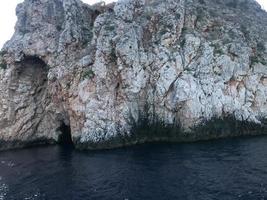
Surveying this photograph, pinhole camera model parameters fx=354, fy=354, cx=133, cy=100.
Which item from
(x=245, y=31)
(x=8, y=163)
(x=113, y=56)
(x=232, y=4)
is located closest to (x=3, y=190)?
(x=8, y=163)

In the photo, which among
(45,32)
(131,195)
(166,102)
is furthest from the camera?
(45,32)

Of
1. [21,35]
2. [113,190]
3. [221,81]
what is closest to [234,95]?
[221,81]

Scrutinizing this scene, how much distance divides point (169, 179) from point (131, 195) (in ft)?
18.1

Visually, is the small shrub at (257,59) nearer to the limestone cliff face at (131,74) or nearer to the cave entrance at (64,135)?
the limestone cliff face at (131,74)

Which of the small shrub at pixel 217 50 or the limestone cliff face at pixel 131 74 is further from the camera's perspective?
the small shrub at pixel 217 50

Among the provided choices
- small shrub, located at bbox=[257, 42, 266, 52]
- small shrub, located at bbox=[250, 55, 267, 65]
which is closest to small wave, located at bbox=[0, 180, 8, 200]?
small shrub, located at bbox=[250, 55, 267, 65]

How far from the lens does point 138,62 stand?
6300cm

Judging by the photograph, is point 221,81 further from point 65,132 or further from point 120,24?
point 65,132

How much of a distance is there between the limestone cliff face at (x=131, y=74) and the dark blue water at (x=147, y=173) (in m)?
5.36

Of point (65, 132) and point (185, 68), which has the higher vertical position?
point (185, 68)

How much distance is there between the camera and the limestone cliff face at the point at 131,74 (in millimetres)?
60500

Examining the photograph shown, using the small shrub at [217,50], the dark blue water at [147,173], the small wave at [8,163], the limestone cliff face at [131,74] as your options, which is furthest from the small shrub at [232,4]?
the small wave at [8,163]

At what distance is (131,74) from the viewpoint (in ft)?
203

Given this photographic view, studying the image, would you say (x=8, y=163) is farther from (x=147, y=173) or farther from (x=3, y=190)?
(x=147, y=173)
